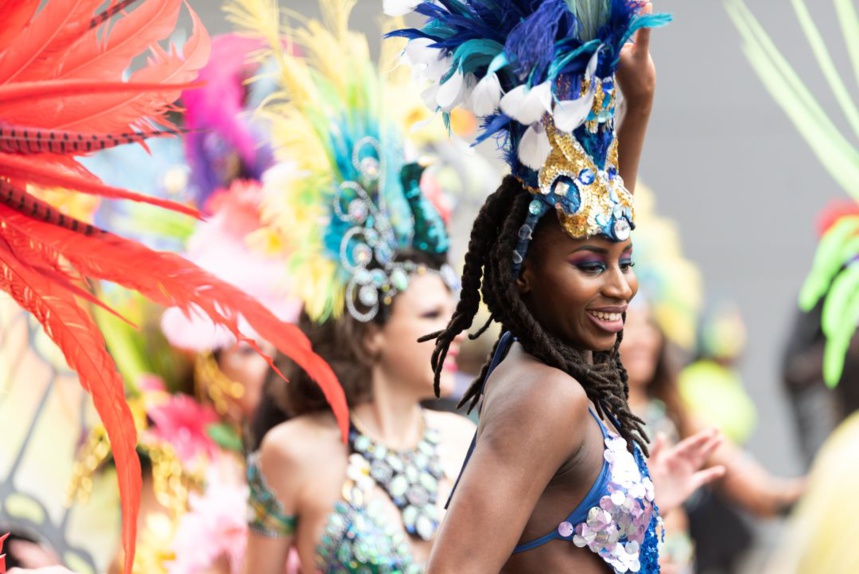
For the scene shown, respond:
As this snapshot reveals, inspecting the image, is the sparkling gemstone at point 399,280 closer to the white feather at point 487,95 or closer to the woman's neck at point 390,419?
the woman's neck at point 390,419

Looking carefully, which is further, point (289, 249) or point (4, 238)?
point (289, 249)

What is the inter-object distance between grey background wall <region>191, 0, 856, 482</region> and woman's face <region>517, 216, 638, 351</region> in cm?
793

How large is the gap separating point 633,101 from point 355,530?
1.57 meters

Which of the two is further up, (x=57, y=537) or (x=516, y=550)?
(x=516, y=550)

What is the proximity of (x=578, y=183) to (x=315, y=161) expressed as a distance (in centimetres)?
191

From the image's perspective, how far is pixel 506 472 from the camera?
2150 millimetres

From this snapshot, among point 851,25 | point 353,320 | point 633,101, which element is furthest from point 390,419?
point 851,25

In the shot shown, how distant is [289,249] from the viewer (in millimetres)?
4363

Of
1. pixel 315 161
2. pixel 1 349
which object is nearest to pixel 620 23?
pixel 315 161

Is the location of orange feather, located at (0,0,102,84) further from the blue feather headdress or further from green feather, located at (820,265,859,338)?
green feather, located at (820,265,859,338)

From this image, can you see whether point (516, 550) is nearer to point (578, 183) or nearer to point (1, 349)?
point (578, 183)

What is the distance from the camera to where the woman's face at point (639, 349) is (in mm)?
6258

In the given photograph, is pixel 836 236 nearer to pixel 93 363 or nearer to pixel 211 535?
pixel 211 535

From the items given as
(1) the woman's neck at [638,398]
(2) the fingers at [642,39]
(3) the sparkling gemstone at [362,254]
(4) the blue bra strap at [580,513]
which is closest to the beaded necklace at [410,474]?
(3) the sparkling gemstone at [362,254]
